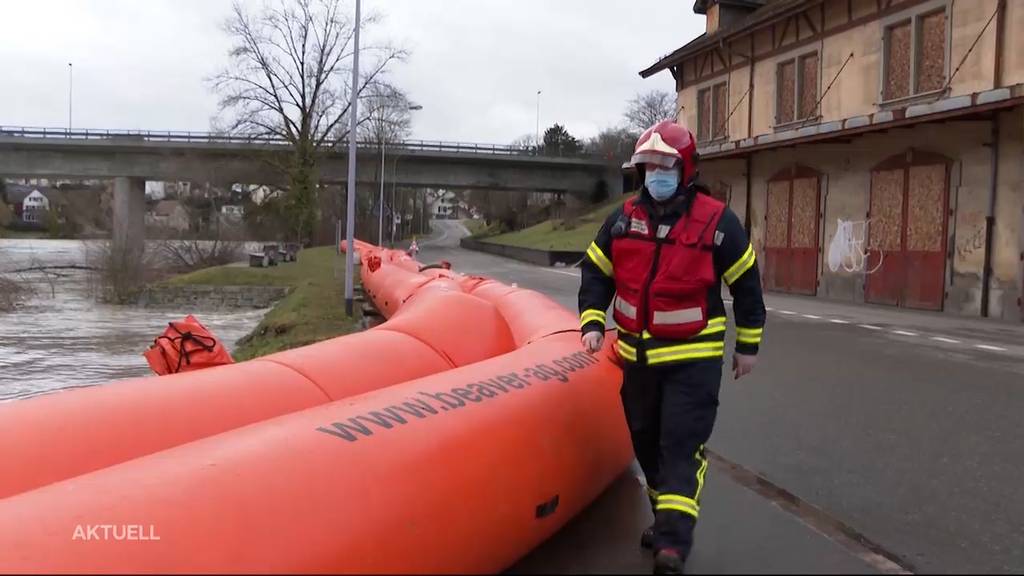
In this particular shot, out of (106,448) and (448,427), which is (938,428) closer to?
(448,427)

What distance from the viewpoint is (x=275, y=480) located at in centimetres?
272

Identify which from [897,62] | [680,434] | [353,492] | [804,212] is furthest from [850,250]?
[353,492]

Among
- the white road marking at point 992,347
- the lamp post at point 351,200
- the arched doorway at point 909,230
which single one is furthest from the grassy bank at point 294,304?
the arched doorway at point 909,230

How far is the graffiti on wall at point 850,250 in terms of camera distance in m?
21.4

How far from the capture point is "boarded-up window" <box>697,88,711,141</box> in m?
30.0

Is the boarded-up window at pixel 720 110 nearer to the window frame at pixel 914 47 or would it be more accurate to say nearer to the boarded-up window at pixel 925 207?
the window frame at pixel 914 47

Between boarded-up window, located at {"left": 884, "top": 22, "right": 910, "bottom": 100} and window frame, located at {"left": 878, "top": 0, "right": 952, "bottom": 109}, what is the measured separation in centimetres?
5

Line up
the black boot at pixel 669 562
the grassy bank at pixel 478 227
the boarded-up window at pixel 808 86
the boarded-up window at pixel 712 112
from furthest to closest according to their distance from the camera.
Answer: the grassy bank at pixel 478 227 < the boarded-up window at pixel 712 112 < the boarded-up window at pixel 808 86 < the black boot at pixel 669 562

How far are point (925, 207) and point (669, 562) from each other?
60.6ft

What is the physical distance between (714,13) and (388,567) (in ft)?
98.3

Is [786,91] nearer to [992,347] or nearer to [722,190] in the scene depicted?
[722,190]

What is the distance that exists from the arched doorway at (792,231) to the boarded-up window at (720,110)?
12.3 feet

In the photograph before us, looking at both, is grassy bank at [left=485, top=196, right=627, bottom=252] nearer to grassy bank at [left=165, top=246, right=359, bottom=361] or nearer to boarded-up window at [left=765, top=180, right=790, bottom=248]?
grassy bank at [left=165, top=246, right=359, bottom=361]

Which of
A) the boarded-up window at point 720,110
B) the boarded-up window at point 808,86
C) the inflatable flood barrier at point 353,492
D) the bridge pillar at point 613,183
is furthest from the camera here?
the bridge pillar at point 613,183
